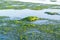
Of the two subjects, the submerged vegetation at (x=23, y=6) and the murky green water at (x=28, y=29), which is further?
the submerged vegetation at (x=23, y=6)

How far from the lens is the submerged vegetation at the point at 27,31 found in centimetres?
350

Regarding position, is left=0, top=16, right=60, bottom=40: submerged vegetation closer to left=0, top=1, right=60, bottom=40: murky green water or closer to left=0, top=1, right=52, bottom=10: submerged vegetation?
left=0, top=1, right=60, bottom=40: murky green water

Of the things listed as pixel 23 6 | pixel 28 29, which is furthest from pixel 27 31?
pixel 23 6

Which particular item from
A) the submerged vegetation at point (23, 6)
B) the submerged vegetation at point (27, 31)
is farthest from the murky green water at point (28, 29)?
the submerged vegetation at point (23, 6)

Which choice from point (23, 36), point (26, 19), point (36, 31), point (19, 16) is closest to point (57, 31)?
point (36, 31)

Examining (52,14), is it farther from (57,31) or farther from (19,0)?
(19,0)

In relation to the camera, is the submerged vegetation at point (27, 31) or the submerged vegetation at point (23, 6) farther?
the submerged vegetation at point (23, 6)

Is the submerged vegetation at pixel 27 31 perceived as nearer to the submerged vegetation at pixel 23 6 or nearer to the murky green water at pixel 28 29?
the murky green water at pixel 28 29

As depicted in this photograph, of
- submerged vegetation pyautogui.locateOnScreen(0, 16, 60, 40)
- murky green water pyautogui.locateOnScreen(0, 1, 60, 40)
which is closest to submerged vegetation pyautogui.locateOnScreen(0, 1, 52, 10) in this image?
murky green water pyautogui.locateOnScreen(0, 1, 60, 40)

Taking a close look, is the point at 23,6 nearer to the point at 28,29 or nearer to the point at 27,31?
the point at 28,29

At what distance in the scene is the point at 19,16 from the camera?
5.09 m

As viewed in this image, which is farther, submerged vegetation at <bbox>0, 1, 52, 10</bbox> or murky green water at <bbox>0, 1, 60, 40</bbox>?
submerged vegetation at <bbox>0, 1, 52, 10</bbox>

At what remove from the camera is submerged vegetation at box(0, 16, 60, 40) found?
350cm

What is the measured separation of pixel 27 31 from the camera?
3.81 m
